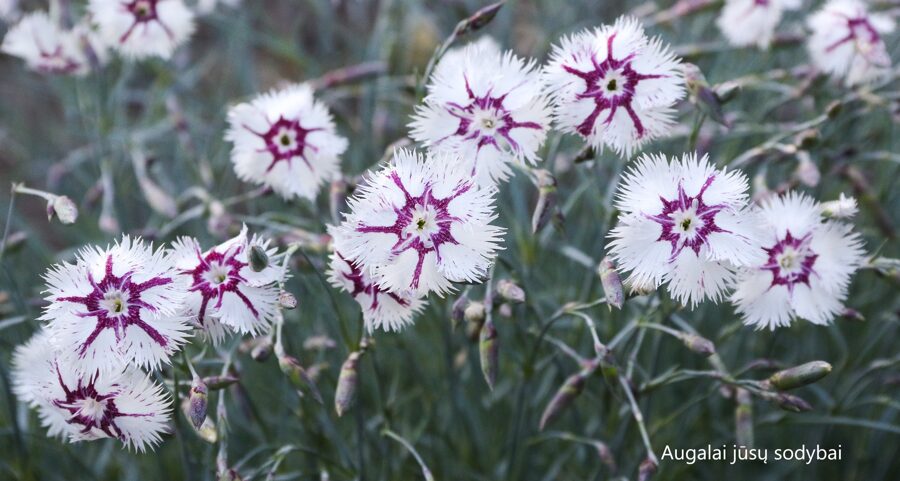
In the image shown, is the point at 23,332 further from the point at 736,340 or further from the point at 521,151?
the point at 736,340

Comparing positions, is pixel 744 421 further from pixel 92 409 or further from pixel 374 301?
pixel 92 409

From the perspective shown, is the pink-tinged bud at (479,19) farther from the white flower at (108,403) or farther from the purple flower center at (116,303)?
the white flower at (108,403)

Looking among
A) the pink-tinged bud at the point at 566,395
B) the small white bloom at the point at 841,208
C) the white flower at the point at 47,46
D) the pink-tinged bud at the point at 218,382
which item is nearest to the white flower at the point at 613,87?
the small white bloom at the point at 841,208

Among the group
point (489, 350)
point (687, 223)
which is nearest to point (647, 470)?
point (489, 350)

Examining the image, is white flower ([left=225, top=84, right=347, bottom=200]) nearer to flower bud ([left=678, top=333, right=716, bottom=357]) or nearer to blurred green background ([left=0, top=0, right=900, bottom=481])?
blurred green background ([left=0, top=0, right=900, bottom=481])

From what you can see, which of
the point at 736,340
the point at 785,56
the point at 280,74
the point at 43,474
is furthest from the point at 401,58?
the point at 43,474

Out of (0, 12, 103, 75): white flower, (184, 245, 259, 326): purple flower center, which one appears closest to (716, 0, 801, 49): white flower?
(184, 245, 259, 326): purple flower center
